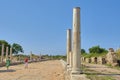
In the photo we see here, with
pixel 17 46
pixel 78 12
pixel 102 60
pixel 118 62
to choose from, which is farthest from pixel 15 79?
pixel 17 46

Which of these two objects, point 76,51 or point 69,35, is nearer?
point 76,51

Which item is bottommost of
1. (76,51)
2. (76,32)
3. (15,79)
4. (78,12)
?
(15,79)

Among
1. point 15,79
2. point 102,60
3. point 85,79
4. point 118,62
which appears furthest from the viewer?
point 102,60

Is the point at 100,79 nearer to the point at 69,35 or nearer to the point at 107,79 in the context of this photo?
the point at 107,79

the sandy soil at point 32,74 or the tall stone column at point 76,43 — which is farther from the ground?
the tall stone column at point 76,43

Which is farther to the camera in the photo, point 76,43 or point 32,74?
point 32,74

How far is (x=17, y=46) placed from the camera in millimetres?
126312

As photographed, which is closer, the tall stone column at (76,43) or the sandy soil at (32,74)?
the tall stone column at (76,43)

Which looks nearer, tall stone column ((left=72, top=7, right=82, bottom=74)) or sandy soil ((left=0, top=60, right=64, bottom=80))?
tall stone column ((left=72, top=7, right=82, bottom=74))

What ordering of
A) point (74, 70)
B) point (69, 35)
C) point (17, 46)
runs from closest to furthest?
point (74, 70), point (69, 35), point (17, 46)

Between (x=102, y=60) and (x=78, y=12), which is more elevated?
(x=78, y=12)

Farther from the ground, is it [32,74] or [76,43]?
[76,43]

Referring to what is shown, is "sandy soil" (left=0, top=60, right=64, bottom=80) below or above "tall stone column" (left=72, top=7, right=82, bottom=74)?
below

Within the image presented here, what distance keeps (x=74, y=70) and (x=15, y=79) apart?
5.36 meters
